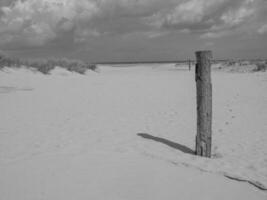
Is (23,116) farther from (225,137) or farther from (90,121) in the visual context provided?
(225,137)

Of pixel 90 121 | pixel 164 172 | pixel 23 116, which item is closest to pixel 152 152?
pixel 164 172

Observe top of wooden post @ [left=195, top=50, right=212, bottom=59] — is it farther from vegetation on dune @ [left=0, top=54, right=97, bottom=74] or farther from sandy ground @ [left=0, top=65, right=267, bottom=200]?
vegetation on dune @ [left=0, top=54, right=97, bottom=74]

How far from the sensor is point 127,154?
4816 mm

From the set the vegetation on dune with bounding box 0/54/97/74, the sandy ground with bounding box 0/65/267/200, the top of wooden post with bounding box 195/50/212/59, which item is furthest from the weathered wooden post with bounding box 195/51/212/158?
the vegetation on dune with bounding box 0/54/97/74

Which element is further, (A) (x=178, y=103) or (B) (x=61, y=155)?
(A) (x=178, y=103)

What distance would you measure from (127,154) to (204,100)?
1.63 meters

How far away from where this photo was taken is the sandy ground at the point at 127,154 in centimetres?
364

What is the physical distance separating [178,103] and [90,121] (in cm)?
403

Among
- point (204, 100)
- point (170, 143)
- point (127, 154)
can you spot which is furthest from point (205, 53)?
point (127, 154)

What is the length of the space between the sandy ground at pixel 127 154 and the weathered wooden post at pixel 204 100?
26cm

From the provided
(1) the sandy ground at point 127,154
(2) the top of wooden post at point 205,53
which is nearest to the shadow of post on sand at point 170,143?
(1) the sandy ground at point 127,154

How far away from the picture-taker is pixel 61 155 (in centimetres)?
475

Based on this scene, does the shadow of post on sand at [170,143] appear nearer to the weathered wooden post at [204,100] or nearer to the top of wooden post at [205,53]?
the weathered wooden post at [204,100]

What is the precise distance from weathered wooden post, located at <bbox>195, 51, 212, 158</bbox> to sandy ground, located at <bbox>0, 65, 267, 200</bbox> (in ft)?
0.84
